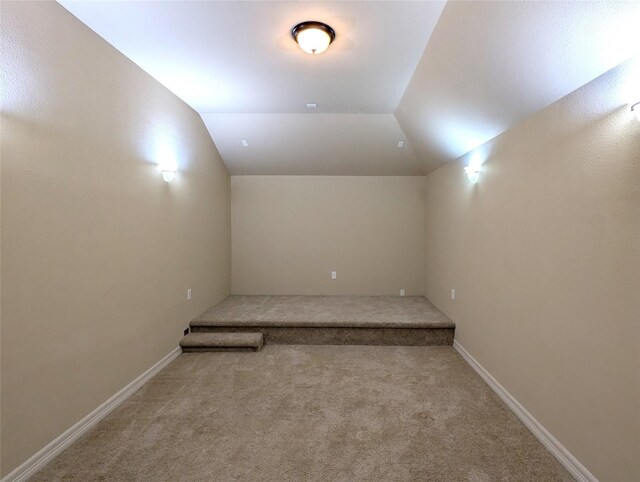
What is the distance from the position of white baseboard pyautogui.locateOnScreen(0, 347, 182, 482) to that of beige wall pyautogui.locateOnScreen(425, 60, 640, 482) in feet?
9.53

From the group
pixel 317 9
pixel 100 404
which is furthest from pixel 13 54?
pixel 100 404

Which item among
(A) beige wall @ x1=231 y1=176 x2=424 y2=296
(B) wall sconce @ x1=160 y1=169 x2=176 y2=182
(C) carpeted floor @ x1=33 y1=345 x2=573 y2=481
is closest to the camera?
(C) carpeted floor @ x1=33 y1=345 x2=573 y2=481

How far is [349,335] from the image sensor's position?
3820 millimetres

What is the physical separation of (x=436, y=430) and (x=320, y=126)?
3.32 m

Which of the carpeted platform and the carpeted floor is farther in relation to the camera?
the carpeted platform

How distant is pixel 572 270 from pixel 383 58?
1938mm

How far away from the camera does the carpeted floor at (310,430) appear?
1856mm

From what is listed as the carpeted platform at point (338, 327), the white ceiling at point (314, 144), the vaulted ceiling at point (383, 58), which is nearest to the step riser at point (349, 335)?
the carpeted platform at point (338, 327)

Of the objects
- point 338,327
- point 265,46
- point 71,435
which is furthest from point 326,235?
point 71,435

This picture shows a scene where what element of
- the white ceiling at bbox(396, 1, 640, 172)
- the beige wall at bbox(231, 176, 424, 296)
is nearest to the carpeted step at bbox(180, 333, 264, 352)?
the beige wall at bbox(231, 176, 424, 296)

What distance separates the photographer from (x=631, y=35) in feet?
4.56

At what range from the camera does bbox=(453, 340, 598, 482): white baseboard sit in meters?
1.76

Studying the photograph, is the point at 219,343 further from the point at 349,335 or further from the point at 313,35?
the point at 313,35

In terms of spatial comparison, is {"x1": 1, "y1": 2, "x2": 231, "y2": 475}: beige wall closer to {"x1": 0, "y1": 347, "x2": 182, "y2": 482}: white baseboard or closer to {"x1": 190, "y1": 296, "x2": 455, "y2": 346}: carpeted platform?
{"x1": 0, "y1": 347, "x2": 182, "y2": 482}: white baseboard
